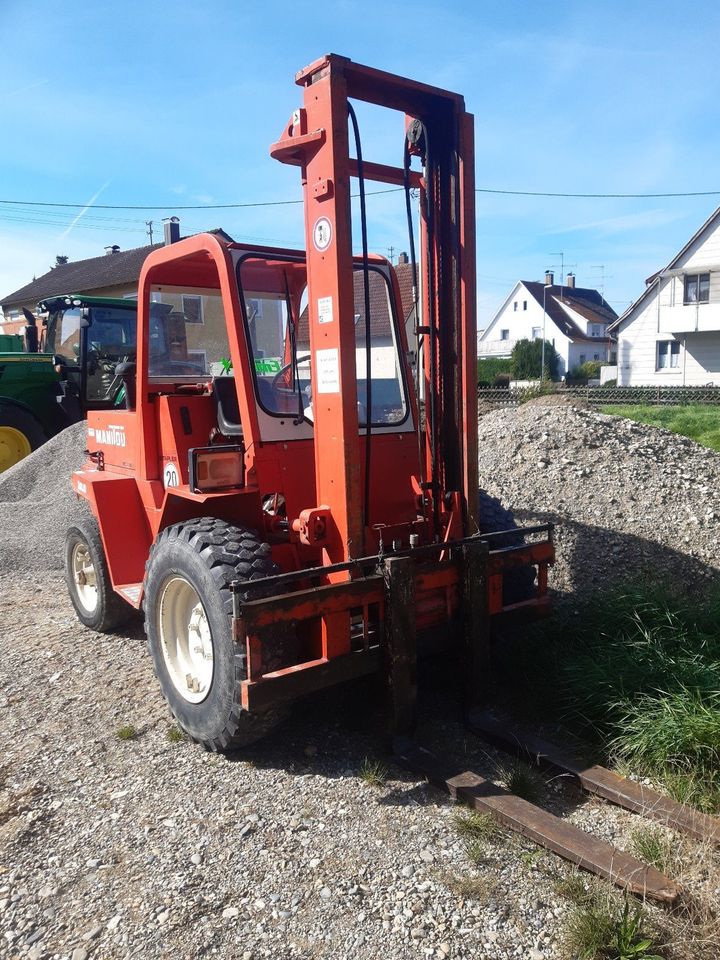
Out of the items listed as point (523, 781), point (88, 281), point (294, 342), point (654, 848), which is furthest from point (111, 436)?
point (88, 281)

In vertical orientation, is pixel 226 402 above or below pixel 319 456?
above

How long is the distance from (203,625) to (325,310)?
5.55 ft

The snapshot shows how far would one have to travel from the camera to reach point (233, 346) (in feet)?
13.4

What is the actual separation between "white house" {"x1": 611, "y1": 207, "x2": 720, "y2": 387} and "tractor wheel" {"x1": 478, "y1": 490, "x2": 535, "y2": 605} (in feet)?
101

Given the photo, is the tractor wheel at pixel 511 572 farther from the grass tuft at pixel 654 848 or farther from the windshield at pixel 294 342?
the grass tuft at pixel 654 848

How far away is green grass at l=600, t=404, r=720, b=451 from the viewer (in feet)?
39.9

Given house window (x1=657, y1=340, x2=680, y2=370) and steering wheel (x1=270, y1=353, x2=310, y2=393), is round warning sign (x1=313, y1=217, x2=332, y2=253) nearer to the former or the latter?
steering wheel (x1=270, y1=353, x2=310, y2=393)

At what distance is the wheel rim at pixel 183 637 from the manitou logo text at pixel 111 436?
1.47 m

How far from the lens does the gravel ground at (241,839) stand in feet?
8.75

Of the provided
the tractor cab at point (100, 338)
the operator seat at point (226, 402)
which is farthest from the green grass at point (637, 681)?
the tractor cab at point (100, 338)

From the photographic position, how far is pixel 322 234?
369cm

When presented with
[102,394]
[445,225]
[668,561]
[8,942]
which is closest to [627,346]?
[102,394]

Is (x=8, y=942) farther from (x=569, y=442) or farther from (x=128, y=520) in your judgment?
(x=569, y=442)

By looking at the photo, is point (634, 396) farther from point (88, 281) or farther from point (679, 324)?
point (88, 281)
